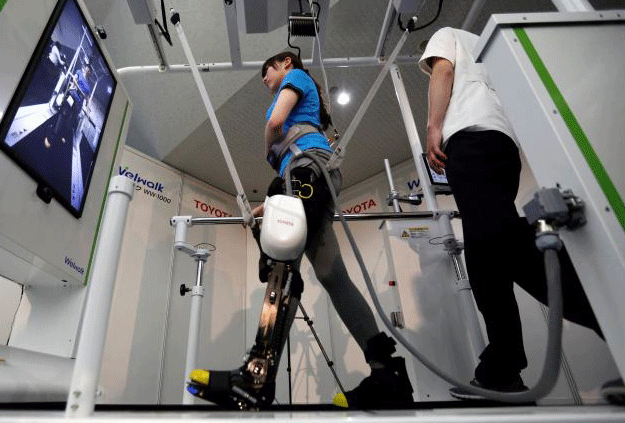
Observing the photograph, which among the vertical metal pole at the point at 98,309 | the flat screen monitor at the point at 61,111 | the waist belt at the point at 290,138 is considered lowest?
the vertical metal pole at the point at 98,309

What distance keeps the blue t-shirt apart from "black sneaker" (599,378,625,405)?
973mm

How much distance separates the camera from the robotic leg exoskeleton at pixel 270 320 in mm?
805

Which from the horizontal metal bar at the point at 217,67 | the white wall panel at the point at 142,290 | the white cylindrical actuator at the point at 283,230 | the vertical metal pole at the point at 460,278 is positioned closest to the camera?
the white cylindrical actuator at the point at 283,230

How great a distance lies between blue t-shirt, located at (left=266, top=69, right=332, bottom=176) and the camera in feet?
4.30

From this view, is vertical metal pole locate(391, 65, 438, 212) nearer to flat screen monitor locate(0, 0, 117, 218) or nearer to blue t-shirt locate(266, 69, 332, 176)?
blue t-shirt locate(266, 69, 332, 176)

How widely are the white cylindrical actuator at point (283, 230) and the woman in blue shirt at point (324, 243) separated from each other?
164 mm

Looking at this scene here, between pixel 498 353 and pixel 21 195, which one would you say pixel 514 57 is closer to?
pixel 498 353

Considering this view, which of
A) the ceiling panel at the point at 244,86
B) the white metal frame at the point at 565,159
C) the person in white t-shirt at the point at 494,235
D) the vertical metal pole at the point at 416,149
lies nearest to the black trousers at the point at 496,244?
the person in white t-shirt at the point at 494,235

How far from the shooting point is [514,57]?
0.79m

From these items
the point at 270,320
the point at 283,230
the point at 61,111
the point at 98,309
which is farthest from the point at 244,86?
the point at 98,309

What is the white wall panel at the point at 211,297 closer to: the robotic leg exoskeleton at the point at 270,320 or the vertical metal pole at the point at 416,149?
the vertical metal pole at the point at 416,149

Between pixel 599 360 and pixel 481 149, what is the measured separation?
1.51 m

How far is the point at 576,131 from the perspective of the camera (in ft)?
2.38

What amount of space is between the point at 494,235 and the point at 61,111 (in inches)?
66.4
